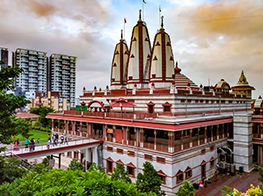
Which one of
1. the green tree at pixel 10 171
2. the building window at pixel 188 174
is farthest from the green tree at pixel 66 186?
the building window at pixel 188 174

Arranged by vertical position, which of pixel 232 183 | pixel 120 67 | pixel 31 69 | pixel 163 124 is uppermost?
pixel 31 69

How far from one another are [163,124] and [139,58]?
16495mm

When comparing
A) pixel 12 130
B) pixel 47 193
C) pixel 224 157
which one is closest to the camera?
pixel 47 193

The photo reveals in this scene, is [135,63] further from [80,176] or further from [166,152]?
[80,176]

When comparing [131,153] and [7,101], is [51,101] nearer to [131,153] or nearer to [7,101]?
[131,153]

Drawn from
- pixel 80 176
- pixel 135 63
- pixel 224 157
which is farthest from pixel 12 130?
pixel 224 157

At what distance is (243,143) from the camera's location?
26953 mm

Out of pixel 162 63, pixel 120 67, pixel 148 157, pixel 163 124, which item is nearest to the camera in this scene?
pixel 163 124

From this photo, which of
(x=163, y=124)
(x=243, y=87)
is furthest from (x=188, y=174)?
(x=243, y=87)

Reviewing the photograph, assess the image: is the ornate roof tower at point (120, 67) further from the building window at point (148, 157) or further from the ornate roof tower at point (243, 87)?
the ornate roof tower at point (243, 87)

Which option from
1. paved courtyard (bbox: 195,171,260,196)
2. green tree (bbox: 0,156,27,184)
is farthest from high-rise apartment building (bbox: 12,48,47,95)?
paved courtyard (bbox: 195,171,260,196)

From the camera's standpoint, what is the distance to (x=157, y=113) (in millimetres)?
25984

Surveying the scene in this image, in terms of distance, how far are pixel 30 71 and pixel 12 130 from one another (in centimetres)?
7486

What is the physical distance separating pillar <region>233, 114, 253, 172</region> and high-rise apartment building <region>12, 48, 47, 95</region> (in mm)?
75795
